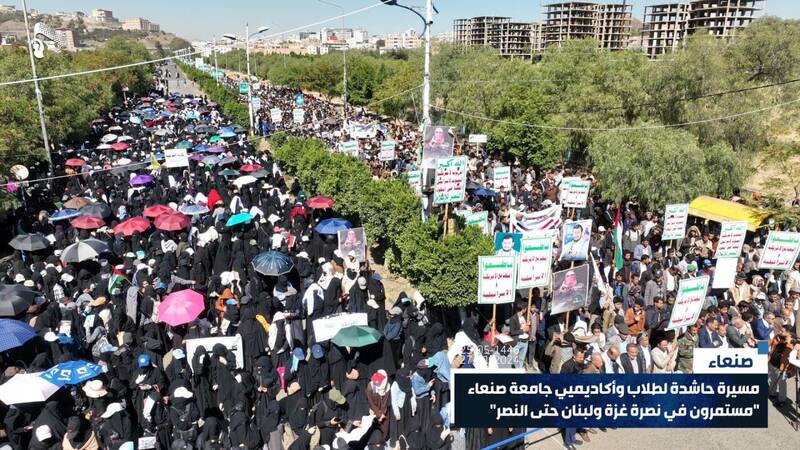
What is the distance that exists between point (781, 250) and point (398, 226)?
24.9 ft

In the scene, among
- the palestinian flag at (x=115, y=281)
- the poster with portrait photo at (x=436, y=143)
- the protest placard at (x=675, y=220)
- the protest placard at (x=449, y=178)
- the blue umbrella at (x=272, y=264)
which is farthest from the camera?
the poster with portrait photo at (x=436, y=143)

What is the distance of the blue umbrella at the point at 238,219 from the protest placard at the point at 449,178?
4365 millimetres

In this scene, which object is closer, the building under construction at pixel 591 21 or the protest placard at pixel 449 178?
Answer: the protest placard at pixel 449 178

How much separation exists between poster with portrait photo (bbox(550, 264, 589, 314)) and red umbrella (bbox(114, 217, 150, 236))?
29.6ft

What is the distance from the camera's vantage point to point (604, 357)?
7203mm

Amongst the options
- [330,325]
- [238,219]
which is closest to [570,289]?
[330,325]

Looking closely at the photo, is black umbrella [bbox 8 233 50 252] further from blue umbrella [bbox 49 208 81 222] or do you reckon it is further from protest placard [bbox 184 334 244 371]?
protest placard [bbox 184 334 244 371]

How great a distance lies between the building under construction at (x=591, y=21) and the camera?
327 ft

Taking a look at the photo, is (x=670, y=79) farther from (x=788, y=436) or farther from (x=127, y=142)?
(x=127, y=142)

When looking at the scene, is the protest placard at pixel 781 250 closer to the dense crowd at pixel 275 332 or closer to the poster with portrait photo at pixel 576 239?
the dense crowd at pixel 275 332

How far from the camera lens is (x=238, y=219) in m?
13.0

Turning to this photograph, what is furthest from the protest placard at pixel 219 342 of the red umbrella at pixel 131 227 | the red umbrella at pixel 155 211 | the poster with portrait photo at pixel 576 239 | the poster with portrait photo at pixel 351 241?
the red umbrella at pixel 155 211

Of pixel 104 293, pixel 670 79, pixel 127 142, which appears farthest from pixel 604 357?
pixel 127 142

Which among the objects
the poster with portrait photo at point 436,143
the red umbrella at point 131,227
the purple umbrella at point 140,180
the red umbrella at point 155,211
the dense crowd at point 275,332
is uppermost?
the poster with portrait photo at point 436,143
